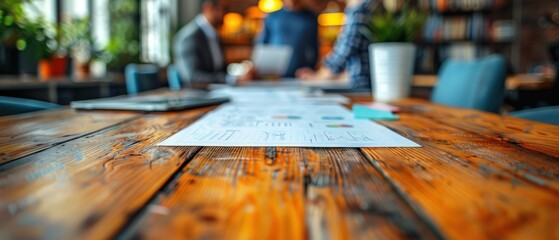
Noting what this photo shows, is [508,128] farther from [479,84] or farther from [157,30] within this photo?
[157,30]

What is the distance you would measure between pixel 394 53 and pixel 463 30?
183 inches

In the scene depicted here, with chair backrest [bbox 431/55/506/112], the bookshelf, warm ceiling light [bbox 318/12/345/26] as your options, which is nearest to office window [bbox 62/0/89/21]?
chair backrest [bbox 431/55/506/112]

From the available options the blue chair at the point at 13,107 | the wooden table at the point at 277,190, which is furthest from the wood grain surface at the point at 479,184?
the blue chair at the point at 13,107

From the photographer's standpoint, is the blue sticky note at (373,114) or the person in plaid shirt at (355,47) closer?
the blue sticky note at (373,114)

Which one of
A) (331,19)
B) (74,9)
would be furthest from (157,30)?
(331,19)

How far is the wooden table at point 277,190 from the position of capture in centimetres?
29

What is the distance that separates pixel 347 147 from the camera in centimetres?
59

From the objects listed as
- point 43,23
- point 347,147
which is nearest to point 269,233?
point 347,147

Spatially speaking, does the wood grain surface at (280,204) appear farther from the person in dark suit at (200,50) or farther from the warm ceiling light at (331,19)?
the warm ceiling light at (331,19)

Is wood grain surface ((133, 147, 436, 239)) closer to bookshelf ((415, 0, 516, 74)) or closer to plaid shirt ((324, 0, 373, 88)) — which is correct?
plaid shirt ((324, 0, 373, 88))

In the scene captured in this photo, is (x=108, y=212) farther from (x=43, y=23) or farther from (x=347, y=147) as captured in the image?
(x=43, y=23)

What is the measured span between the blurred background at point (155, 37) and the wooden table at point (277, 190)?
1.88m

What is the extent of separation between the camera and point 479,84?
1514mm

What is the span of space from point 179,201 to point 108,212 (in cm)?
6
